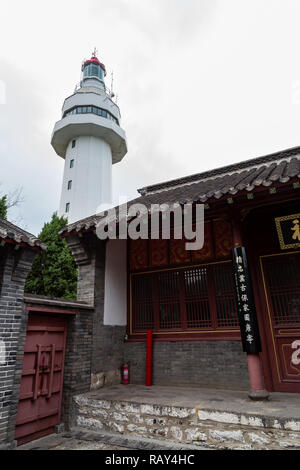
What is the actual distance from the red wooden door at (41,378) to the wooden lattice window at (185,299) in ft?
6.67

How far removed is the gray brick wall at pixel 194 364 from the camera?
548 cm

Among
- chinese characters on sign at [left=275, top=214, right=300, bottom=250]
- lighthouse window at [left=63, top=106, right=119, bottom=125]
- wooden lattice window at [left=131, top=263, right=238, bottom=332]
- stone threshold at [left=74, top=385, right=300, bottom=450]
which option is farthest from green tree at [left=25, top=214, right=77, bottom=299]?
lighthouse window at [left=63, top=106, right=119, bottom=125]

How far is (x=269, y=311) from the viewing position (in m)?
5.48

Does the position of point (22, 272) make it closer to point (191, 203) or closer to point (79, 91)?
point (191, 203)

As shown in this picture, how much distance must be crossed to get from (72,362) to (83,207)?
721 inches

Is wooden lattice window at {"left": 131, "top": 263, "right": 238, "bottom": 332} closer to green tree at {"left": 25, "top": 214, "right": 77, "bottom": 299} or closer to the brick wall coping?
the brick wall coping

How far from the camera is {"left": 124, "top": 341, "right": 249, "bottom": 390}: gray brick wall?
548cm

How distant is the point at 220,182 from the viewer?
7.53 metres

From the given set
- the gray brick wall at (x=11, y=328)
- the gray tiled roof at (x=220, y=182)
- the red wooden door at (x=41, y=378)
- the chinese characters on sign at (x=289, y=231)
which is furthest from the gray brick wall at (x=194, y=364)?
the gray tiled roof at (x=220, y=182)

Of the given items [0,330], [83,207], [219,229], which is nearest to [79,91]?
[83,207]

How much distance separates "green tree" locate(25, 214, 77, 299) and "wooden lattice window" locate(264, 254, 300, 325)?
28.6 feet

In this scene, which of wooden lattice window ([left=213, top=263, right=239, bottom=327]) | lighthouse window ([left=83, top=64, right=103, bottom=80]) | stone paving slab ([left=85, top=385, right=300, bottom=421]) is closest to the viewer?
stone paving slab ([left=85, top=385, right=300, bottom=421])

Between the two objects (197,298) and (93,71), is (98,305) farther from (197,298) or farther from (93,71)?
(93,71)

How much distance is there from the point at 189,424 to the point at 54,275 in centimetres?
954
